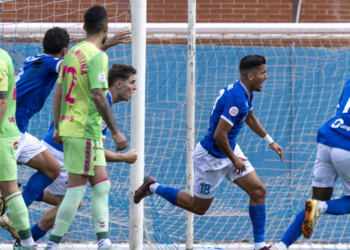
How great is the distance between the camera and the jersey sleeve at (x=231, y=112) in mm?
4938

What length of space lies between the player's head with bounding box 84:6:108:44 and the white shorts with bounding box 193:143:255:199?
5.82 feet

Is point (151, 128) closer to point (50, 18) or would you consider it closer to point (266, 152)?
point (266, 152)

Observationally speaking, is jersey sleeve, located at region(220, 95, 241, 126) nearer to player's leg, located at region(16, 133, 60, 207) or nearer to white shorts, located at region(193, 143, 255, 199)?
white shorts, located at region(193, 143, 255, 199)

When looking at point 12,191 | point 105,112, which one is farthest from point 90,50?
point 12,191

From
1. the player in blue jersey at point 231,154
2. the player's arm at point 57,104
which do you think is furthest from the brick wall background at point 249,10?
the player's arm at point 57,104

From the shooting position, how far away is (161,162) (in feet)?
23.9

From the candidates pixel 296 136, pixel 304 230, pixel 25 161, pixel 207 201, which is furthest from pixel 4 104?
pixel 296 136

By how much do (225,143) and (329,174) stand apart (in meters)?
0.95

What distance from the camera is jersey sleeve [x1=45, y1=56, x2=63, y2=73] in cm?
469

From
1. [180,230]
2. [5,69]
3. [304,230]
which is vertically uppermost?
[5,69]

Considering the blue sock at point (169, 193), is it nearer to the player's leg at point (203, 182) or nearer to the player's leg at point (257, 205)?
the player's leg at point (203, 182)

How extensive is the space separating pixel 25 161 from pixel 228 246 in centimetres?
291

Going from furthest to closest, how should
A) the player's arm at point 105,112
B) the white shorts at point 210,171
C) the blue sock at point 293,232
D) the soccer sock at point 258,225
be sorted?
the white shorts at point 210,171 < the soccer sock at point 258,225 < the blue sock at point 293,232 < the player's arm at point 105,112

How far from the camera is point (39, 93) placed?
16.3 feet
